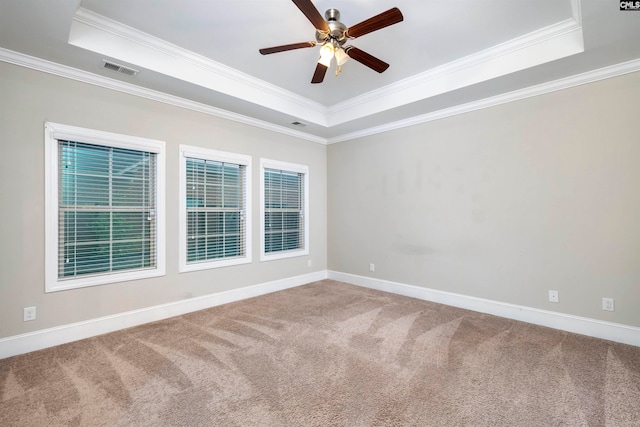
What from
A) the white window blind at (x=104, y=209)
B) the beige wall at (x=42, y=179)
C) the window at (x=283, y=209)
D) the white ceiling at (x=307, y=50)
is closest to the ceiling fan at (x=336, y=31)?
the white ceiling at (x=307, y=50)

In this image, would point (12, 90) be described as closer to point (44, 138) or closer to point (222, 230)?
point (44, 138)

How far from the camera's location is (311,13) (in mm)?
2023

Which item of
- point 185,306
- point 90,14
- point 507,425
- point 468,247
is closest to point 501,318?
point 468,247

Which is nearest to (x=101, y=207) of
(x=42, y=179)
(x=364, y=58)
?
(x=42, y=179)

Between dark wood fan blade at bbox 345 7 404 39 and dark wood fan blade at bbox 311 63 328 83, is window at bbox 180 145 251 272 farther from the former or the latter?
dark wood fan blade at bbox 345 7 404 39

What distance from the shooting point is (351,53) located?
251 cm

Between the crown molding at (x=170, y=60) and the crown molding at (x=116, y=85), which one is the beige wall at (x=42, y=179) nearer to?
the crown molding at (x=116, y=85)

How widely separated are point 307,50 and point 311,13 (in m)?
1.22

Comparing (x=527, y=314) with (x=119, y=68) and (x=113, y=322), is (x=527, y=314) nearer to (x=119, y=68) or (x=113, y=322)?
(x=113, y=322)

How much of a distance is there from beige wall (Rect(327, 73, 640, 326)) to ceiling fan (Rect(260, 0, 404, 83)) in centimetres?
198

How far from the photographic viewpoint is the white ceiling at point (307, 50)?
2449 millimetres

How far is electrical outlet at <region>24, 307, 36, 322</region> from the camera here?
2.74m

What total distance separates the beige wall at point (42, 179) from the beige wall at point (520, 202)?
258cm

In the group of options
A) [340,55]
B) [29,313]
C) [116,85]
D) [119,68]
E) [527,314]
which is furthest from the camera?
[527,314]
